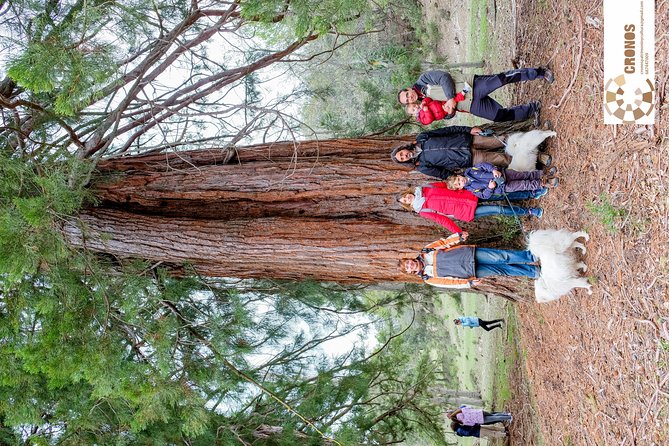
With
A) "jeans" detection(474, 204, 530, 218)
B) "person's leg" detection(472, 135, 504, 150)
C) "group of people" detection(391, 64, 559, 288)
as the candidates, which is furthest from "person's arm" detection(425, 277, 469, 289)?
"person's leg" detection(472, 135, 504, 150)

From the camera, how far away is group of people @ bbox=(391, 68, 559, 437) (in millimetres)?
5008

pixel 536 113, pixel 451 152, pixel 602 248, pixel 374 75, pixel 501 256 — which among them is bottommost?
pixel 501 256

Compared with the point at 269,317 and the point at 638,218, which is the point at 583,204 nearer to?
the point at 638,218

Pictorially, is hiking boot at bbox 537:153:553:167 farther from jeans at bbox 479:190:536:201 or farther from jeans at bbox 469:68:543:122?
jeans at bbox 469:68:543:122

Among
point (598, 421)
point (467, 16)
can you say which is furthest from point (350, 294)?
point (467, 16)

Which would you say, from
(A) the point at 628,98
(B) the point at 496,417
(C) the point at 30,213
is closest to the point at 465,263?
(A) the point at 628,98

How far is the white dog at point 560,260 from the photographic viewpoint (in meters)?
4.46

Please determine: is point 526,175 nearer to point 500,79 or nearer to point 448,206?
point 448,206

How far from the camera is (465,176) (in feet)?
16.5

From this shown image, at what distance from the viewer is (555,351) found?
5.34m

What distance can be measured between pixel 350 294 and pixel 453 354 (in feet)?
20.7

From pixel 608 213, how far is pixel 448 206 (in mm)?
1465

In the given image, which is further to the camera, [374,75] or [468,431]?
[374,75]

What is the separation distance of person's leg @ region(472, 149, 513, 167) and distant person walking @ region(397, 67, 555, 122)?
13.6 inches
